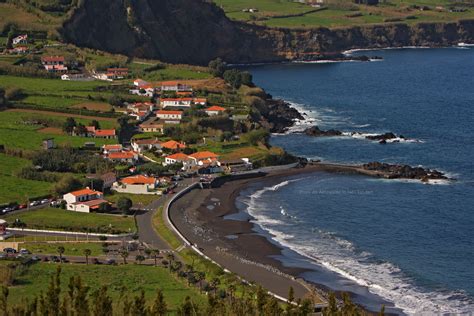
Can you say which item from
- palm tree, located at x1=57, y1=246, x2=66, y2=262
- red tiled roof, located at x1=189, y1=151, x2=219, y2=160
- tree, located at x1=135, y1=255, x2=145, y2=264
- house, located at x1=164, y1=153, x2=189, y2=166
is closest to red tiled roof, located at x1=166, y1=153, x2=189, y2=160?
house, located at x1=164, y1=153, x2=189, y2=166

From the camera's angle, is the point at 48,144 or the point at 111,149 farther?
the point at 111,149

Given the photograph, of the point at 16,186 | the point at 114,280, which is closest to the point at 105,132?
the point at 16,186

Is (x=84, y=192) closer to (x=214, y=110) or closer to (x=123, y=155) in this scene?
(x=123, y=155)

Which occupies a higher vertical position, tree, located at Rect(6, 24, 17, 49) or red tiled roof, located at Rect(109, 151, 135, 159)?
Answer: tree, located at Rect(6, 24, 17, 49)

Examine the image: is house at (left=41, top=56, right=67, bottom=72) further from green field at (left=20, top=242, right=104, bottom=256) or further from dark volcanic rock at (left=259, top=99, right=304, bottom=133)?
green field at (left=20, top=242, right=104, bottom=256)

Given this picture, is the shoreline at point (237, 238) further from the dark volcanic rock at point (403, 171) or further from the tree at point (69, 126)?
the tree at point (69, 126)

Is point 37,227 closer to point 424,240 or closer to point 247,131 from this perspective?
point 424,240

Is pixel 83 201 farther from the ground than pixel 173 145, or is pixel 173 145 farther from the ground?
pixel 173 145
